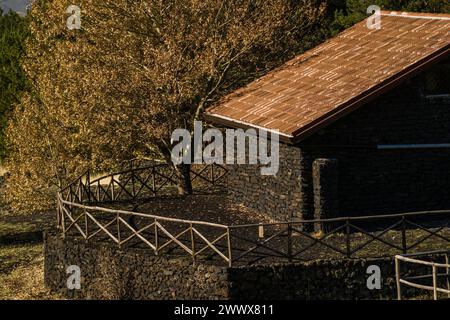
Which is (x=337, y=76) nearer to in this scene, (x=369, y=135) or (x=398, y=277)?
(x=369, y=135)

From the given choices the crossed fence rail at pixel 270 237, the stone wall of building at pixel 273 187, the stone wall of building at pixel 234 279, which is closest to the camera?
the stone wall of building at pixel 234 279

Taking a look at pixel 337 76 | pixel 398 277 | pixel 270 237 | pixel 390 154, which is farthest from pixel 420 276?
pixel 337 76

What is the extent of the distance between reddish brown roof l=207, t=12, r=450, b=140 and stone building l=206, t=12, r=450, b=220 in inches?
1.5

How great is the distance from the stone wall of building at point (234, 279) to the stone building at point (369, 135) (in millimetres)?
3061

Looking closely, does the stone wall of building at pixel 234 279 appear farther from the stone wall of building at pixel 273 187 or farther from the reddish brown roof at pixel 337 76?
the reddish brown roof at pixel 337 76

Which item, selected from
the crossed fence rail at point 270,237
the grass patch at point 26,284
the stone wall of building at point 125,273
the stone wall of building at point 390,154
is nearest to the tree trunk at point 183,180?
the grass patch at point 26,284

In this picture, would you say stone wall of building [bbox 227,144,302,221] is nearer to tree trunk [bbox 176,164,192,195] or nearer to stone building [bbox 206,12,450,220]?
stone building [bbox 206,12,450,220]

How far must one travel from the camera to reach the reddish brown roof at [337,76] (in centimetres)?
2761

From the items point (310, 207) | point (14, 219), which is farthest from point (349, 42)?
point (14, 219)

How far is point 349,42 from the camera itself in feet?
105

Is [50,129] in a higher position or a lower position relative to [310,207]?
higher

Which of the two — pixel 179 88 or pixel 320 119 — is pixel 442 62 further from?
pixel 179 88
